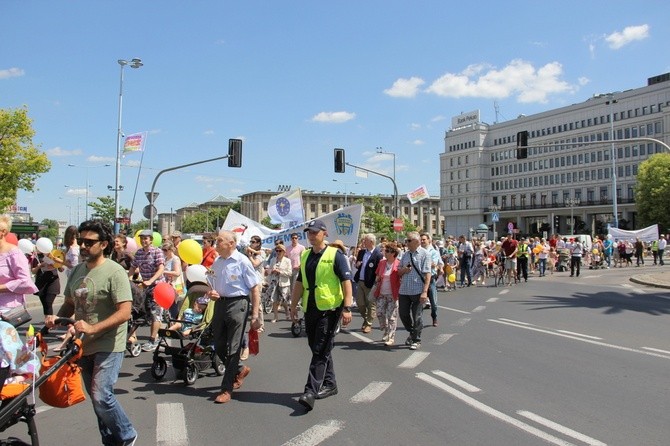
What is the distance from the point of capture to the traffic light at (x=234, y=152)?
26750mm

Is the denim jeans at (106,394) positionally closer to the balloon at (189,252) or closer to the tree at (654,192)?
the balloon at (189,252)

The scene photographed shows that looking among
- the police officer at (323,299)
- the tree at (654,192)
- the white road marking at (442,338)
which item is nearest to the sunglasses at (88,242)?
the police officer at (323,299)

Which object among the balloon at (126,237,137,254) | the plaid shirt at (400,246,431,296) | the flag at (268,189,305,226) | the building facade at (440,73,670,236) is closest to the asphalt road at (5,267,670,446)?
the plaid shirt at (400,246,431,296)

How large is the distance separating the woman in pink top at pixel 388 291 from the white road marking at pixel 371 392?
2.67 m

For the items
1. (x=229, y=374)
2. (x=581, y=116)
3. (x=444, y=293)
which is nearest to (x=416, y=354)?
(x=229, y=374)

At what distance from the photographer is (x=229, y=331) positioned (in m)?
6.21

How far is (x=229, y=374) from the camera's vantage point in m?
6.14

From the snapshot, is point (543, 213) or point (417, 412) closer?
point (417, 412)

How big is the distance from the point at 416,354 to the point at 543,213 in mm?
92743

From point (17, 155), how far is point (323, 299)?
3646cm

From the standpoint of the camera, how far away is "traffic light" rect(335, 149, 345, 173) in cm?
3036

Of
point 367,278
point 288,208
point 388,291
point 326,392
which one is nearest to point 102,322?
point 326,392

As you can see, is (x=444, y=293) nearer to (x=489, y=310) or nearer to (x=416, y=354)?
(x=489, y=310)

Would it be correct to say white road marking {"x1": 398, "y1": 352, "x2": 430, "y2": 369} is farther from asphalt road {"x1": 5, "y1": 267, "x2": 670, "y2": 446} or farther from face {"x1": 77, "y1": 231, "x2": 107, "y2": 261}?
face {"x1": 77, "y1": 231, "x2": 107, "y2": 261}
